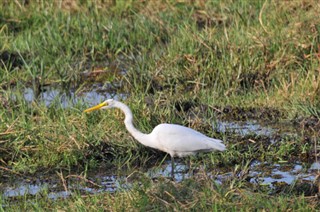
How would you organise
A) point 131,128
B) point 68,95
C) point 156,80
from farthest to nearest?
1. point 68,95
2. point 156,80
3. point 131,128

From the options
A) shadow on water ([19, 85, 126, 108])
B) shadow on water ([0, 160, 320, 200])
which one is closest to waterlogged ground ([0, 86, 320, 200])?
shadow on water ([0, 160, 320, 200])

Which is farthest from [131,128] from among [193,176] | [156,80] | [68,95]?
[68,95]

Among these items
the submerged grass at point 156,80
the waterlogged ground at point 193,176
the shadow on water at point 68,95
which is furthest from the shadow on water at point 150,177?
the shadow on water at point 68,95

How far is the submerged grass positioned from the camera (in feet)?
20.6

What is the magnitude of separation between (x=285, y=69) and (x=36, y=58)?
2506 mm

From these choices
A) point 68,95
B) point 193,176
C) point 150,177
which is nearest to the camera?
point 193,176

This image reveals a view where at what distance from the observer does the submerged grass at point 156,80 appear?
6285 mm

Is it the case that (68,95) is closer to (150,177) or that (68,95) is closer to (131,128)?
(131,128)

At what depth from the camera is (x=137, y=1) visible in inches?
466

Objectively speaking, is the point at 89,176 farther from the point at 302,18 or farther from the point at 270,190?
the point at 302,18

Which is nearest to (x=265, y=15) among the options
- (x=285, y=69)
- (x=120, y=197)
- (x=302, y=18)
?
(x=302, y=18)

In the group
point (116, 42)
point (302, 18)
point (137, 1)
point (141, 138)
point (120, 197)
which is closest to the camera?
point (120, 197)

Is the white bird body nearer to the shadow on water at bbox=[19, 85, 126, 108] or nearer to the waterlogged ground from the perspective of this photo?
the waterlogged ground

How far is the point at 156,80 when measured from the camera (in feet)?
30.6
